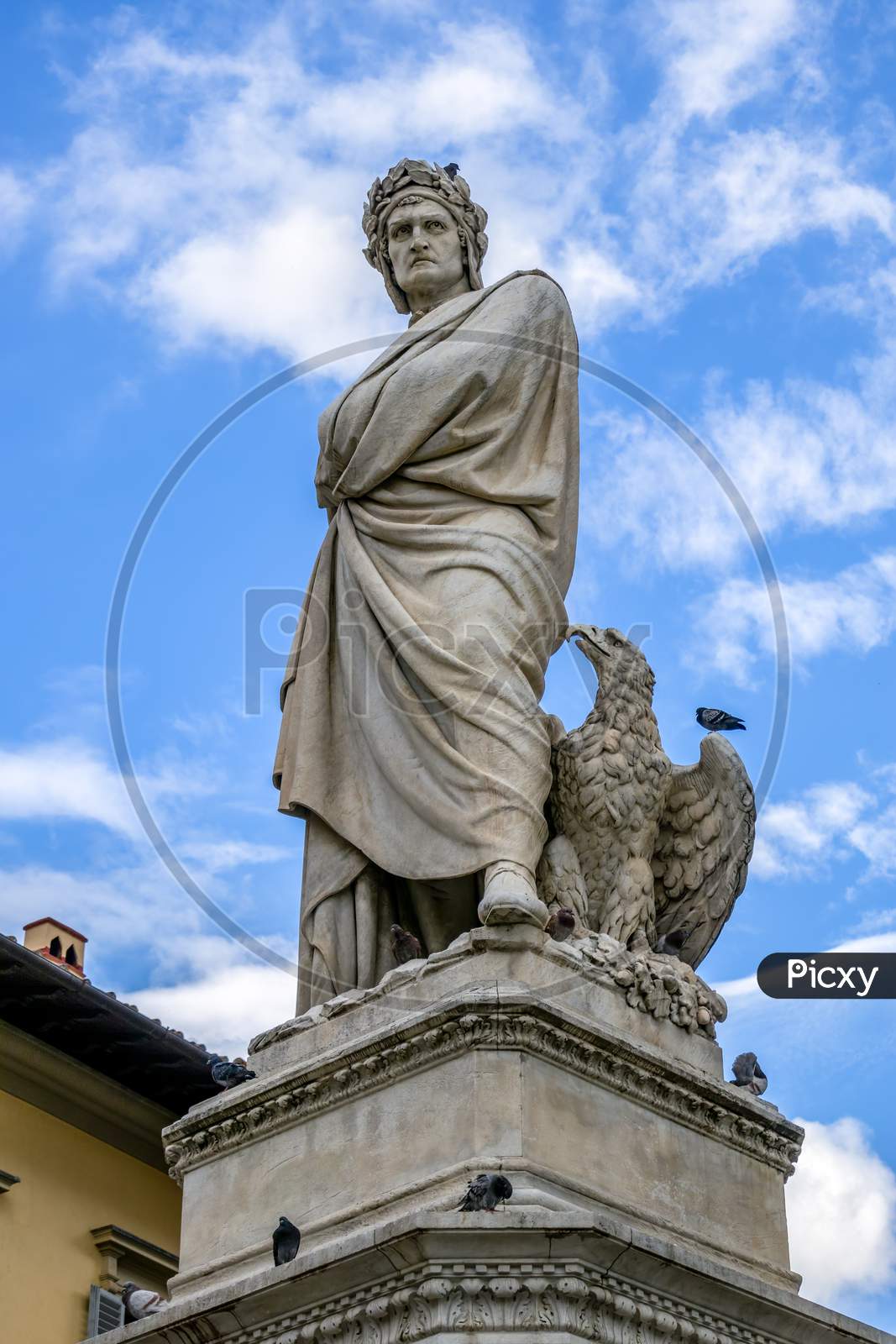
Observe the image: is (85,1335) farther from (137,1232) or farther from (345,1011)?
(345,1011)

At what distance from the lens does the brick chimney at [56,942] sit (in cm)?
2236

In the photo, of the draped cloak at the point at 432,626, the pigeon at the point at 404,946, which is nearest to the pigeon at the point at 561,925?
the draped cloak at the point at 432,626

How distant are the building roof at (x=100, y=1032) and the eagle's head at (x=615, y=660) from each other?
870 centimetres

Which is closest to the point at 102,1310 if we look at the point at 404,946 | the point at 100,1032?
the point at 100,1032

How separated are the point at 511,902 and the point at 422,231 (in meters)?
3.96

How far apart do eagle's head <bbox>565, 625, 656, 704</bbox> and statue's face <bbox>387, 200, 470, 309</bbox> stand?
78.7 inches

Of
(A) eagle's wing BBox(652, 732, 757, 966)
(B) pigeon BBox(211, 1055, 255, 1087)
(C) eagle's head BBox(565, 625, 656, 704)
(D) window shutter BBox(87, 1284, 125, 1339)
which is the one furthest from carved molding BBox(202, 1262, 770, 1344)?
(D) window shutter BBox(87, 1284, 125, 1339)

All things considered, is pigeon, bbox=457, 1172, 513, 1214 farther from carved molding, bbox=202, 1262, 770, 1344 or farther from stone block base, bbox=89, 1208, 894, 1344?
carved molding, bbox=202, 1262, 770, 1344

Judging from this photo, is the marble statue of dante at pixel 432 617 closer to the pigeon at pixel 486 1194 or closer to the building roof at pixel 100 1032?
the pigeon at pixel 486 1194

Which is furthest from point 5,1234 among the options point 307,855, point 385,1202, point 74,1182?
point 385,1202

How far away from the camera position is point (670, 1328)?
849cm

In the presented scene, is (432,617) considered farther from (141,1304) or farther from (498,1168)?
(141,1304)

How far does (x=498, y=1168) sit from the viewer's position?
8.52m

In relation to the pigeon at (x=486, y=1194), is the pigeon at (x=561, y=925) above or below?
above
